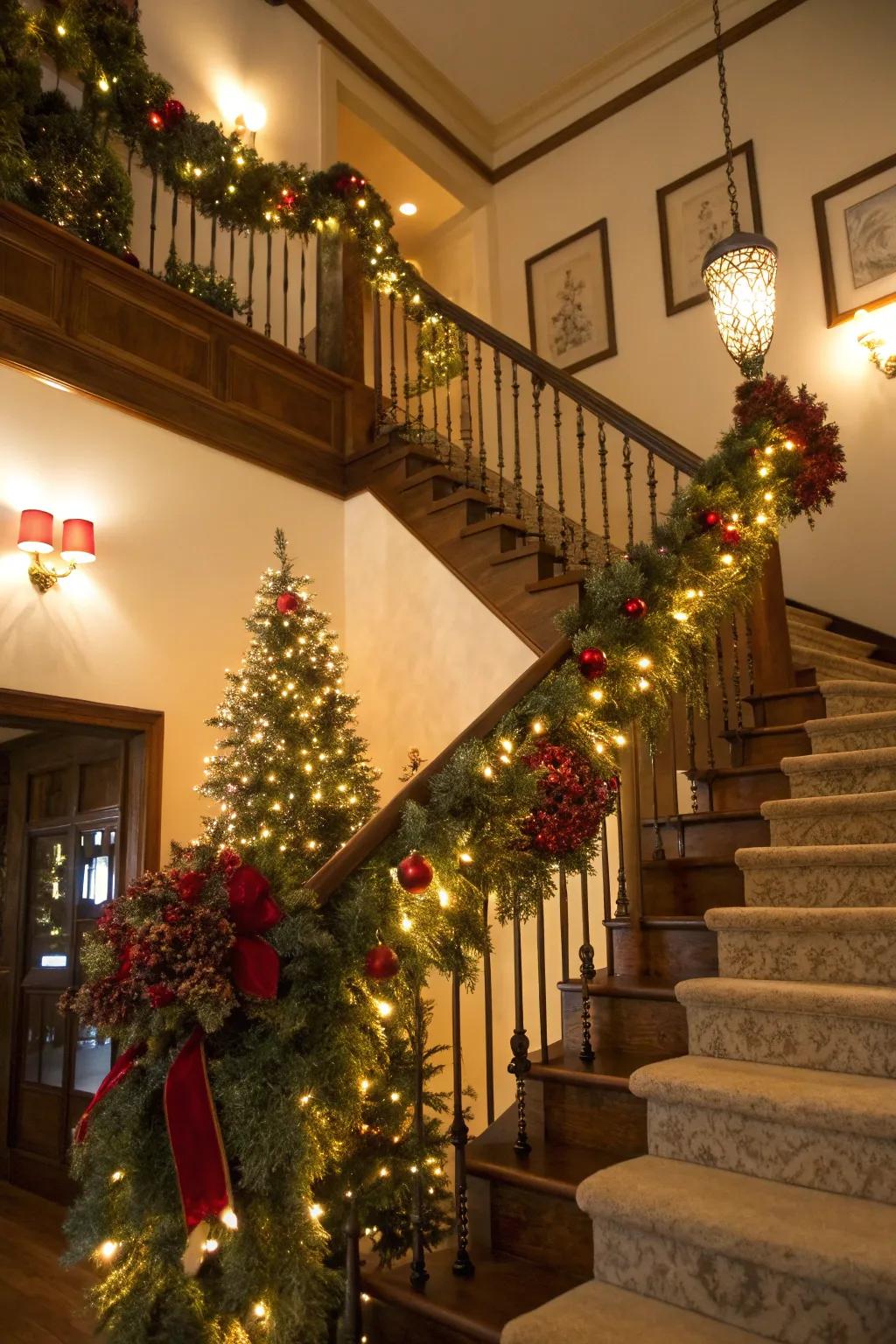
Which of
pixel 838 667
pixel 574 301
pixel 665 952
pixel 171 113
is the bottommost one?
pixel 665 952

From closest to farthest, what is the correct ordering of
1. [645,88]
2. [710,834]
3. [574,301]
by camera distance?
[710,834] < [645,88] < [574,301]

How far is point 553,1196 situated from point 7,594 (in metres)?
2.94

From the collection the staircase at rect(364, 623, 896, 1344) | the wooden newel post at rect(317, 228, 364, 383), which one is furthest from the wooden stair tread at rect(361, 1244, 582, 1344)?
the wooden newel post at rect(317, 228, 364, 383)

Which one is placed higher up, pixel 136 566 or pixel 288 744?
pixel 136 566

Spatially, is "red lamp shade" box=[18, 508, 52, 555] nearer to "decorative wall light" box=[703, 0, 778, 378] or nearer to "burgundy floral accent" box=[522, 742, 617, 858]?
"burgundy floral accent" box=[522, 742, 617, 858]

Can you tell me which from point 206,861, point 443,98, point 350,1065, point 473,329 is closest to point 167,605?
point 473,329

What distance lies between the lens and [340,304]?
5.41 m

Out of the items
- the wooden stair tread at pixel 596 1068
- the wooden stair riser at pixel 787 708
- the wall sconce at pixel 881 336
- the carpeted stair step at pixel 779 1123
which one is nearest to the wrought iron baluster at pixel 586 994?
the wooden stair tread at pixel 596 1068

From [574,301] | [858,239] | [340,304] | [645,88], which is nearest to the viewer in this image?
[340,304]

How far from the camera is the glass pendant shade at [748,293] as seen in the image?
12.1ft

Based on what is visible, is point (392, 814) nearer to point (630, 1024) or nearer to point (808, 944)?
point (630, 1024)

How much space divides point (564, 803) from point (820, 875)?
79 cm

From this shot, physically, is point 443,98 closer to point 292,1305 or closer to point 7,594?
point 7,594

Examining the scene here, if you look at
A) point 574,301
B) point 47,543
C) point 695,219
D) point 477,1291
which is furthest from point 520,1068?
point 574,301
